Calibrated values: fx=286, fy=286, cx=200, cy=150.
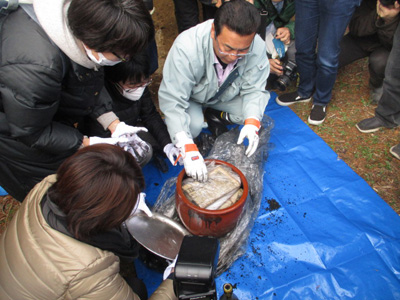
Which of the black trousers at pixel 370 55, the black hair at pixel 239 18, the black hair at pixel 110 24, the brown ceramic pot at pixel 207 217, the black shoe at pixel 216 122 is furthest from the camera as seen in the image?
the black trousers at pixel 370 55

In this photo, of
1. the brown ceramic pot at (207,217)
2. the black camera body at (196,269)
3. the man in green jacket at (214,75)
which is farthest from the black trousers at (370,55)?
the black camera body at (196,269)

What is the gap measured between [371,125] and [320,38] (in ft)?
3.04

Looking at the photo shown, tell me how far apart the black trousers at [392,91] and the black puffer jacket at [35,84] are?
7.39ft

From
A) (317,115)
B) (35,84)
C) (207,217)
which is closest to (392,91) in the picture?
(317,115)

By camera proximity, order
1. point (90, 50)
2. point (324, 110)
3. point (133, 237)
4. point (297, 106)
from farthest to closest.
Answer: point (297, 106) → point (324, 110) → point (133, 237) → point (90, 50)

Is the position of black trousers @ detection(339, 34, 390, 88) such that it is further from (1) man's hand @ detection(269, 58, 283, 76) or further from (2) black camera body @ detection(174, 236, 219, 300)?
(2) black camera body @ detection(174, 236, 219, 300)

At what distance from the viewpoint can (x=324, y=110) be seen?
8.93 feet

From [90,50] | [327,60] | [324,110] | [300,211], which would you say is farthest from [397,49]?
[90,50]

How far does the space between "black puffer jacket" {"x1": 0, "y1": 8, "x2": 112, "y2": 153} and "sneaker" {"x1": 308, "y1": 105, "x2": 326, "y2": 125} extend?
197cm

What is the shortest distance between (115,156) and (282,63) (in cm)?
237

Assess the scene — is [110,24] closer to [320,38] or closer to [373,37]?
[320,38]

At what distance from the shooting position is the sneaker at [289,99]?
2.86 m

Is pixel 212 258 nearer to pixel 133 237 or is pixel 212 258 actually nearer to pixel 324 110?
pixel 133 237

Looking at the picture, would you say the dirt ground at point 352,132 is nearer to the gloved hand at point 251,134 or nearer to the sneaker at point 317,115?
the sneaker at point 317,115
